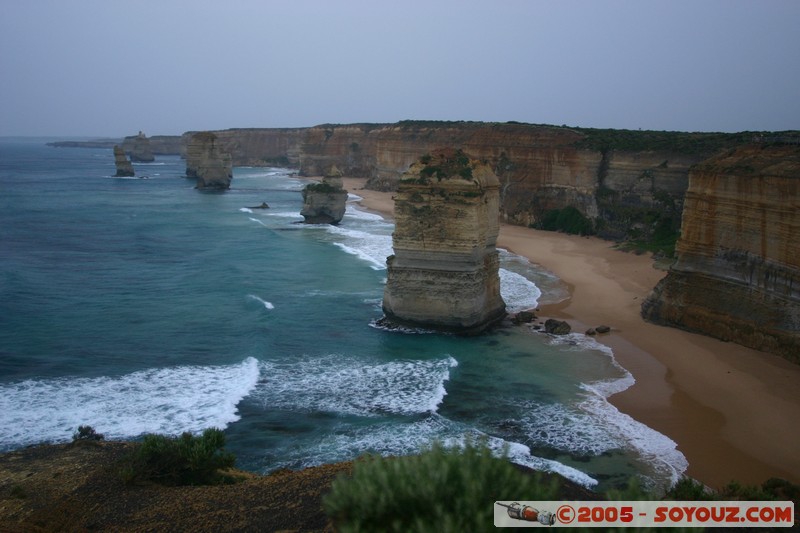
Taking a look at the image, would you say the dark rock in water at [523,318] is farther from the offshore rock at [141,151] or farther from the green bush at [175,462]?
the offshore rock at [141,151]

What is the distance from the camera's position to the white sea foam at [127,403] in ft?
48.6

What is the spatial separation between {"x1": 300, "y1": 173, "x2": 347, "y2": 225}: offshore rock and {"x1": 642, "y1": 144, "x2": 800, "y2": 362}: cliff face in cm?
3046

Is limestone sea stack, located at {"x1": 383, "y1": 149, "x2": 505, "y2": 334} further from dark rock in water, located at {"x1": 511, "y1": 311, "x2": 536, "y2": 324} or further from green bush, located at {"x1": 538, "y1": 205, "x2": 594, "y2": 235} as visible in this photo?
green bush, located at {"x1": 538, "y1": 205, "x2": 594, "y2": 235}

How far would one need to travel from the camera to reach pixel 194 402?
16.6 meters

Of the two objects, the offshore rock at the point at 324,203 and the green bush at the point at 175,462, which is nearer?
the green bush at the point at 175,462

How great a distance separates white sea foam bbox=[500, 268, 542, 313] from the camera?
2644 centimetres

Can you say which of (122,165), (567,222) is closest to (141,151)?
(122,165)

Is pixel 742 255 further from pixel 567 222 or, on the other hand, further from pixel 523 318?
pixel 567 222

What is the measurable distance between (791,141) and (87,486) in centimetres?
2331

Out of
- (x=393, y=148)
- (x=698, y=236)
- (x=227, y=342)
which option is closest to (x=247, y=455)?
(x=227, y=342)

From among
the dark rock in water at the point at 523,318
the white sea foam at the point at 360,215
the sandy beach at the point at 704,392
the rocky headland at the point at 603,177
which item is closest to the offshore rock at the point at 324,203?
the white sea foam at the point at 360,215

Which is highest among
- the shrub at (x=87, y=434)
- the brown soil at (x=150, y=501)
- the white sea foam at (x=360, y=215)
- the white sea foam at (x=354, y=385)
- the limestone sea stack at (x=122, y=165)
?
the limestone sea stack at (x=122, y=165)

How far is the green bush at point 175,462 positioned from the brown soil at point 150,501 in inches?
12.7

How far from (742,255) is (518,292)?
10.1 meters
